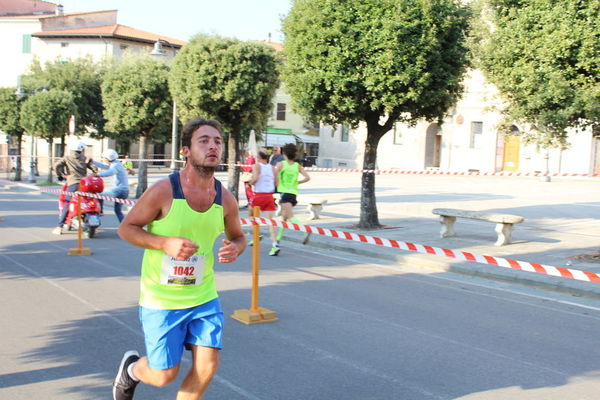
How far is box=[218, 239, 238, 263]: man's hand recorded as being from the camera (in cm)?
381

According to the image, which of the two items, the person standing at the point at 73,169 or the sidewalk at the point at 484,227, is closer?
the sidewalk at the point at 484,227

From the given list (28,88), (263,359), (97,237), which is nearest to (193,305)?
(263,359)

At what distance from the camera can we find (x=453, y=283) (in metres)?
9.37

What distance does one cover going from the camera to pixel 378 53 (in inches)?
497

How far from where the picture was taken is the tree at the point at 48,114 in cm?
2947

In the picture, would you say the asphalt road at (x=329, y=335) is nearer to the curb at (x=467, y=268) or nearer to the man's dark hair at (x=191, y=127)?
the curb at (x=467, y=268)

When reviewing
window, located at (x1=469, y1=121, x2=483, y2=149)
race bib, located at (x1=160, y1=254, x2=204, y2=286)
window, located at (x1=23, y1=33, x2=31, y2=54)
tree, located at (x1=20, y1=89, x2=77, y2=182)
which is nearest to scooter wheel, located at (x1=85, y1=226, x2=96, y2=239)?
race bib, located at (x1=160, y1=254, x2=204, y2=286)

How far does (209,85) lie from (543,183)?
68.2 feet

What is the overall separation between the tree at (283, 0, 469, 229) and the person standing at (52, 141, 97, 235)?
14.7 ft

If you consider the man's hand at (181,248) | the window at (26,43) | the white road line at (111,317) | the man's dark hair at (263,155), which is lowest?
the white road line at (111,317)

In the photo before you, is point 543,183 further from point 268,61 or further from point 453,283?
point 453,283

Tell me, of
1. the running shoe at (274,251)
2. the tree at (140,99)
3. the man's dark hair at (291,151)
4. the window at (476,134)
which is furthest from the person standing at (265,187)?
the window at (476,134)

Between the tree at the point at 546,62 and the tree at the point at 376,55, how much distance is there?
1.80 metres

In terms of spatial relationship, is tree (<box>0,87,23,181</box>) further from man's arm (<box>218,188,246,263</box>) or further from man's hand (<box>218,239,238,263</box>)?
man's hand (<box>218,239,238,263</box>)
